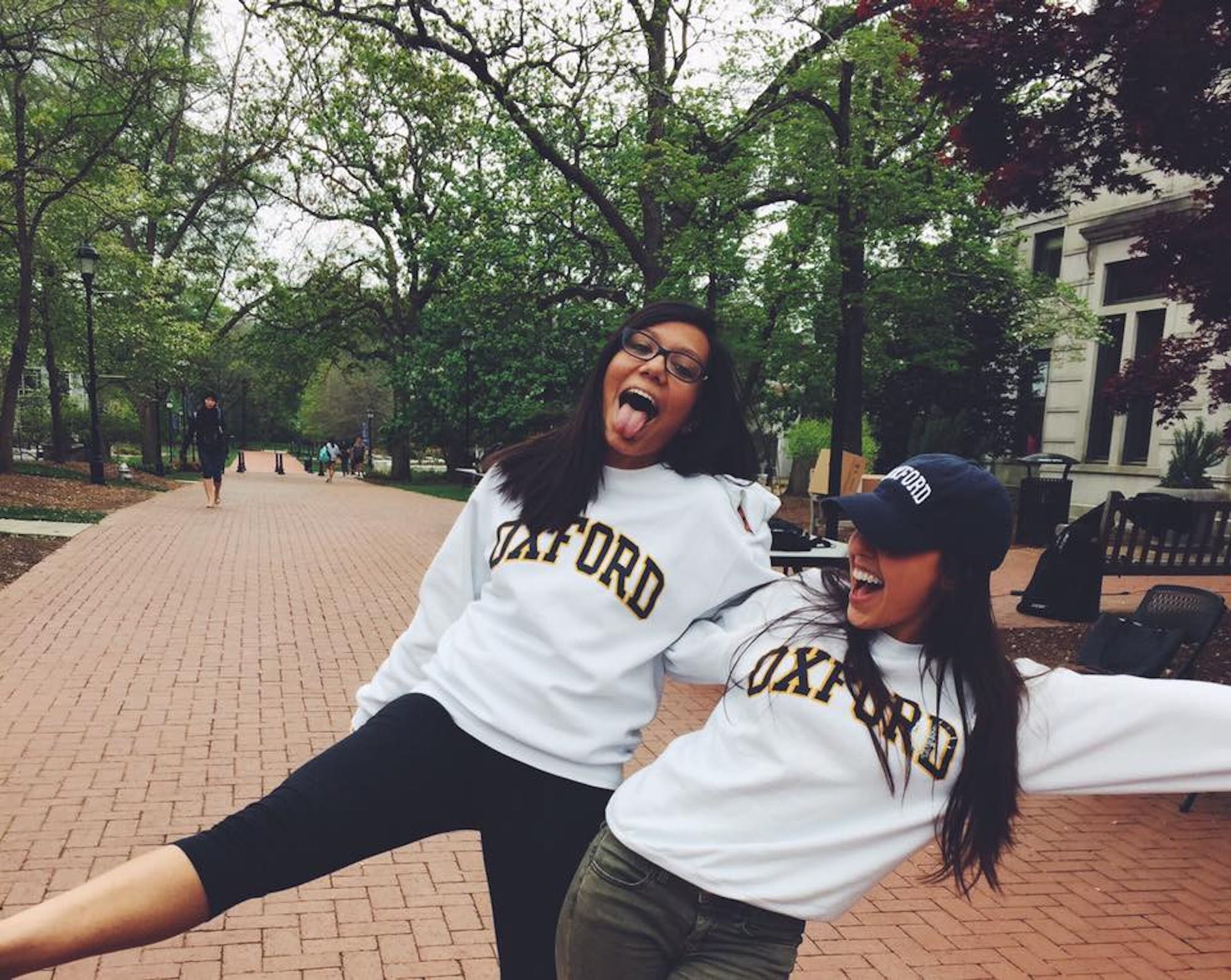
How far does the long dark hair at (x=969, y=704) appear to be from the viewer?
1523 millimetres

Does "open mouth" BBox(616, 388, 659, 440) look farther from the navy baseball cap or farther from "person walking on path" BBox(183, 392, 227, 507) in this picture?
"person walking on path" BBox(183, 392, 227, 507)

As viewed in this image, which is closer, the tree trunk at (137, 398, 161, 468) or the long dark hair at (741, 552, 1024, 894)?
the long dark hair at (741, 552, 1024, 894)

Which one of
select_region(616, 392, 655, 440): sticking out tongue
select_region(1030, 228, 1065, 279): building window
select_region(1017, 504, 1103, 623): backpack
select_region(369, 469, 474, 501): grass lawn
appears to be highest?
select_region(1030, 228, 1065, 279): building window

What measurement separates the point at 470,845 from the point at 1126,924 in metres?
2.52

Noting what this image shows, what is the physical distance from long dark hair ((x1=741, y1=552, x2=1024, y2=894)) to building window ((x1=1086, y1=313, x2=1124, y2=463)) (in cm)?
1919

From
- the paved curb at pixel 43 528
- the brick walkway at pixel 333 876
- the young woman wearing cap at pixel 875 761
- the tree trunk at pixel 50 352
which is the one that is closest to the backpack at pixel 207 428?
the paved curb at pixel 43 528


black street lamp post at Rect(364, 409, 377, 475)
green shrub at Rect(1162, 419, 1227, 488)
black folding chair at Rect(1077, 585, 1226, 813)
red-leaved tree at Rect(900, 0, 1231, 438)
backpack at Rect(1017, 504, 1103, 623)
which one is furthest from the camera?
black street lamp post at Rect(364, 409, 377, 475)

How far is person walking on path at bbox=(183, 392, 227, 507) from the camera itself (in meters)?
15.5

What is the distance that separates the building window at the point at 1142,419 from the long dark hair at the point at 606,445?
18.1m

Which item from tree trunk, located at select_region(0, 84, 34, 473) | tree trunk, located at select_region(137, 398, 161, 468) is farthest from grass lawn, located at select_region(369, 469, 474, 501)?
tree trunk, located at select_region(0, 84, 34, 473)

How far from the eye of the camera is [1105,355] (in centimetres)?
1903

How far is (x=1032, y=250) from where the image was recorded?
72.3 ft

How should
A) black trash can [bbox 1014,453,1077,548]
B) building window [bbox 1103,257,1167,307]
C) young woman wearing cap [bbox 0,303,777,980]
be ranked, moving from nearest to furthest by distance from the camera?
young woman wearing cap [bbox 0,303,777,980]
black trash can [bbox 1014,453,1077,548]
building window [bbox 1103,257,1167,307]

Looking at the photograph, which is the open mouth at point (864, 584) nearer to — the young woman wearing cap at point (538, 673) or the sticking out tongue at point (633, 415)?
the young woman wearing cap at point (538, 673)
